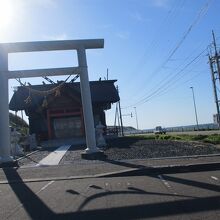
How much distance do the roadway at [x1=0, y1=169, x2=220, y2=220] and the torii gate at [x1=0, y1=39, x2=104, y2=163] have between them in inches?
227

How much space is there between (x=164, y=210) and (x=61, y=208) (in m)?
2.03

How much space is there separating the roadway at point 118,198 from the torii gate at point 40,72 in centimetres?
576

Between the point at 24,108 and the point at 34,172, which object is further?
the point at 24,108

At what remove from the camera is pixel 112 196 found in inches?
370

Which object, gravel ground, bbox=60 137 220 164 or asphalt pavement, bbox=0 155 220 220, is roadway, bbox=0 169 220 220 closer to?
asphalt pavement, bbox=0 155 220 220

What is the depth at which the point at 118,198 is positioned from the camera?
910 cm

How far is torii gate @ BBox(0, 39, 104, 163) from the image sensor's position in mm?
18047

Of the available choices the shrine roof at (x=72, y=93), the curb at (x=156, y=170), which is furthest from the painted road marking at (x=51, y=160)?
the shrine roof at (x=72, y=93)

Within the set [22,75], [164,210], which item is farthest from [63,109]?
[164,210]

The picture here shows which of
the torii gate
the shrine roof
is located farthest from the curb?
the shrine roof

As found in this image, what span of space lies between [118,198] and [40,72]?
36.5 ft

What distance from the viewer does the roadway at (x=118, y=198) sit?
25.0 ft

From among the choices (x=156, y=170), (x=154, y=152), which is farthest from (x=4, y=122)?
(x=156, y=170)

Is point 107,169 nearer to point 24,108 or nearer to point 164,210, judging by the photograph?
point 164,210
